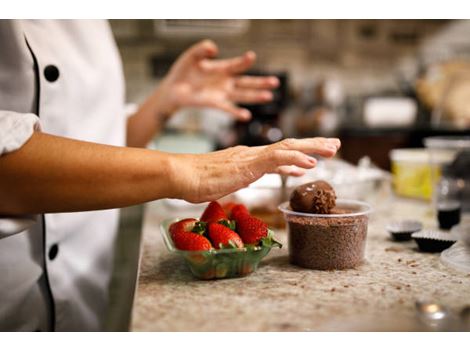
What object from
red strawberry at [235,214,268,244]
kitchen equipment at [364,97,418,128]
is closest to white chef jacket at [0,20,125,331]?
red strawberry at [235,214,268,244]

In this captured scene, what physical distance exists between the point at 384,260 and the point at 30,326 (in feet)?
2.60

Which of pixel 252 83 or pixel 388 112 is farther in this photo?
pixel 388 112

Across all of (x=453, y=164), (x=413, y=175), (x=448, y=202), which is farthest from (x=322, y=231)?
(x=413, y=175)

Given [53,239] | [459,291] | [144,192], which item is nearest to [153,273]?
[144,192]

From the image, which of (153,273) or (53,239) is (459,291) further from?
(53,239)

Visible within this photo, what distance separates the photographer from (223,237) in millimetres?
839

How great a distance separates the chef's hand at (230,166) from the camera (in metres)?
0.83

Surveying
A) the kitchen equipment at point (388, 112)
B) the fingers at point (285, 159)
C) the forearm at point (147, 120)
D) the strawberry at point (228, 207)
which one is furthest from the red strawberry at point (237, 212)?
the kitchen equipment at point (388, 112)

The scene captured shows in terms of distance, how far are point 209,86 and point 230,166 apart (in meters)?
0.86

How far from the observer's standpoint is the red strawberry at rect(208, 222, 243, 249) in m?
0.83

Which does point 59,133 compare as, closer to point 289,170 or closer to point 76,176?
point 76,176
